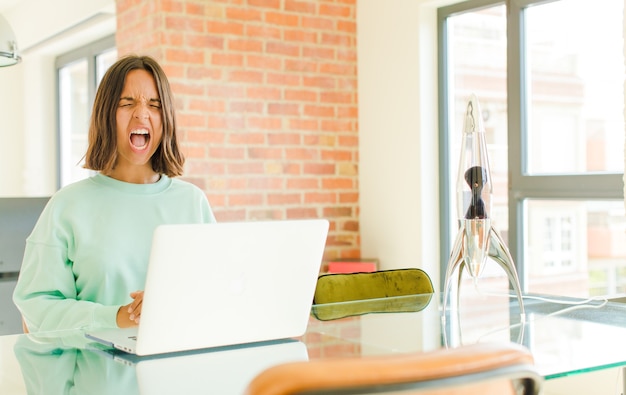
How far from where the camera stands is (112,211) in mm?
2109

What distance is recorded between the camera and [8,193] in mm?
6719

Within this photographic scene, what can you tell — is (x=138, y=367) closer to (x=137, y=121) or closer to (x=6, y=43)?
(x=137, y=121)

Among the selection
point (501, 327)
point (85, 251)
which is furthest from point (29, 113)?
point (501, 327)

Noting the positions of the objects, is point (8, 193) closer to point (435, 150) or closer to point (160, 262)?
point (435, 150)

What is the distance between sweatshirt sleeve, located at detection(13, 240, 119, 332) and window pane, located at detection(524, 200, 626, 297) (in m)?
2.22

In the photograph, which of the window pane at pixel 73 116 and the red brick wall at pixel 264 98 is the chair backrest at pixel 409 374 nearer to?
the red brick wall at pixel 264 98

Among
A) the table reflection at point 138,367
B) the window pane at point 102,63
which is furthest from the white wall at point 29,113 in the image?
the table reflection at point 138,367

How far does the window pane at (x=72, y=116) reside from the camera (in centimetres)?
628

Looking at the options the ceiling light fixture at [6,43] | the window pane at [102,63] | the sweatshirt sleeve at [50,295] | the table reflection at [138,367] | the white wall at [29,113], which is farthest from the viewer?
the white wall at [29,113]

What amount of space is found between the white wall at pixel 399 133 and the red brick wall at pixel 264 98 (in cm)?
8

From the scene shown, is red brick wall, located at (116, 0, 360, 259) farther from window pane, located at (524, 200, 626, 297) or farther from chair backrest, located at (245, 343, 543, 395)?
chair backrest, located at (245, 343, 543, 395)

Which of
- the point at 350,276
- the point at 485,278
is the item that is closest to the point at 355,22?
the point at 485,278

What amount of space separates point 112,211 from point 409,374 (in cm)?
143

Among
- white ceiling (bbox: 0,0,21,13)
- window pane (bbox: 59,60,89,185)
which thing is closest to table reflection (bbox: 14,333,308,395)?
window pane (bbox: 59,60,89,185)
